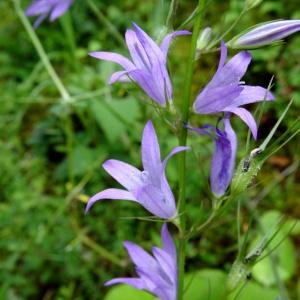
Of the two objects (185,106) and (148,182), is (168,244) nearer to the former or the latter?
(148,182)

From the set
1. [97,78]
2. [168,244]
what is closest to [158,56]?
[168,244]

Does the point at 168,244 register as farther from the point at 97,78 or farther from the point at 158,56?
the point at 97,78

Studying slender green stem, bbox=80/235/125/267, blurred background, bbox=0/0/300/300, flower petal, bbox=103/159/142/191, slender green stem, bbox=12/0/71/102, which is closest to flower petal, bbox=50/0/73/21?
blurred background, bbox=0/0/300/300

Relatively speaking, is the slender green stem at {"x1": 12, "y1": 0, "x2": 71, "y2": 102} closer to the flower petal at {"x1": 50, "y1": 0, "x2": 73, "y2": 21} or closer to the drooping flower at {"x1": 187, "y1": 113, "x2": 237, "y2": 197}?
the flower petal at {"x1": 50, "y1": 0, "x2": 73, "y2": 21}

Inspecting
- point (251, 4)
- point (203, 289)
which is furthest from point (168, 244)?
point (203, 289)

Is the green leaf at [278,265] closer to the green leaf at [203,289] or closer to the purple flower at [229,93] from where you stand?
the green leaf at [203,289]

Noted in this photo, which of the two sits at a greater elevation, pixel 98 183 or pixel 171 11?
pixel 171 11
